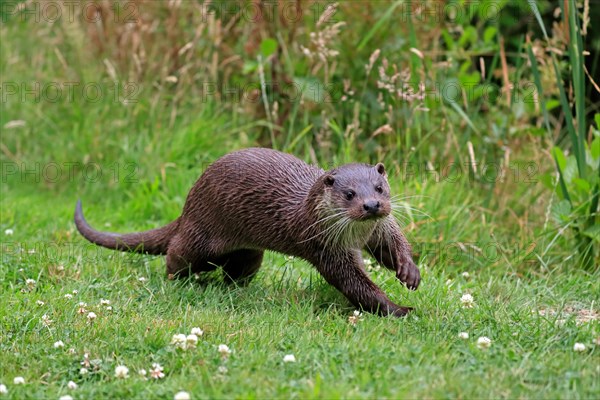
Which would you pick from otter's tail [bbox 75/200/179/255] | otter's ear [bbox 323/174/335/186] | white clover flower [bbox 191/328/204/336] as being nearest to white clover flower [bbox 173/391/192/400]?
white clover flower [bbox 191/328/204/336]

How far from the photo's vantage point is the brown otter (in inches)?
153

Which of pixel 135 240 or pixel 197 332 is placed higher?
pixel 197 332

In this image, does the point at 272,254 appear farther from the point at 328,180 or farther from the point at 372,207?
the point at 372,207

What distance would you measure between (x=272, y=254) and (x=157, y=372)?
6.93 feet

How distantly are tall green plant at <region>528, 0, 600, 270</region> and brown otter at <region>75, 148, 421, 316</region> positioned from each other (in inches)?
52.9

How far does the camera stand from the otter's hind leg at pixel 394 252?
3.97 metres

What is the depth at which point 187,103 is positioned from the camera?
6879 millimetres

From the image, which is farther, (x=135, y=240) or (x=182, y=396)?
(x=135, y=240)

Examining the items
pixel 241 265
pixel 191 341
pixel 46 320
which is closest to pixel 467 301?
pixel 241 265

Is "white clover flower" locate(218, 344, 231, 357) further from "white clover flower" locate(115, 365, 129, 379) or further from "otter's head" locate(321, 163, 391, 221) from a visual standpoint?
"otter's head" locate(321, 163, 391, 221)

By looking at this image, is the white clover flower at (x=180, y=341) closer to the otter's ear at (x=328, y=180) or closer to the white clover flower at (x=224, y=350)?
the white clover flower at (x=224, y=350)

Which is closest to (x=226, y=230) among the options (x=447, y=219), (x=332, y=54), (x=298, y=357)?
(x=298, y=357)

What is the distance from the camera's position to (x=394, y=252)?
A: 4078 millimetres

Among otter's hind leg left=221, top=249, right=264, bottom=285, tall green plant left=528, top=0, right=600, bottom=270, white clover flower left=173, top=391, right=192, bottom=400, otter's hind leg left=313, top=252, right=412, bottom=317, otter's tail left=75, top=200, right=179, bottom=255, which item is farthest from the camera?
tall green plant left=528, top=0, right=600, bottom=270
